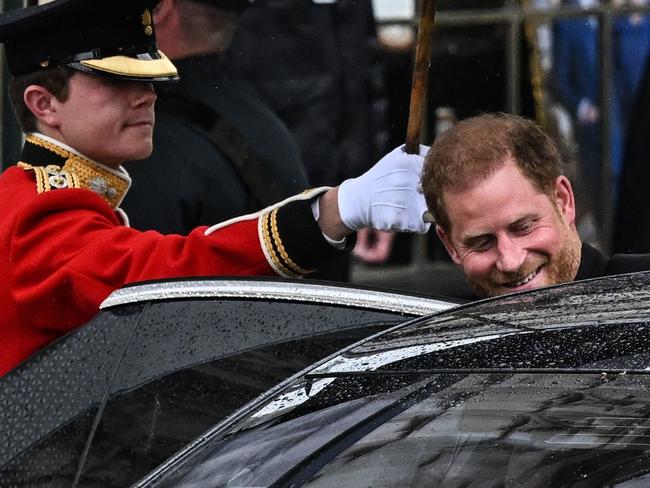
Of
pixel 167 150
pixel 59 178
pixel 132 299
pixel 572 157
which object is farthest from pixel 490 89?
pixel 132 299

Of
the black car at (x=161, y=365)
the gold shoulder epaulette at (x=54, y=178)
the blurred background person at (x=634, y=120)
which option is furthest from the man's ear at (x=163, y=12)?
the black car at (x=161, y=365)

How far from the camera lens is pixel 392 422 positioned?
1.96m

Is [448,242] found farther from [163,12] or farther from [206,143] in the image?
[163,12]

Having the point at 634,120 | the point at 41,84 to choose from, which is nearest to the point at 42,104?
the point at 41,84

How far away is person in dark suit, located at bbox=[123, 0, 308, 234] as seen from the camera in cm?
498

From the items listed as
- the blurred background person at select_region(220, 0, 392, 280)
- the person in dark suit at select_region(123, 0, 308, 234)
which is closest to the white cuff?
the person in dark suit at select_region(123, 0, 308, 234)

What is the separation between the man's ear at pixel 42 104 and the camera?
3.41 metres

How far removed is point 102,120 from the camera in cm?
336

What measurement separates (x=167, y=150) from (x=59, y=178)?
1861 millimetres

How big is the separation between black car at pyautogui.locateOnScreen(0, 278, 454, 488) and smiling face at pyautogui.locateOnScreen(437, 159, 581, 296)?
25 cm

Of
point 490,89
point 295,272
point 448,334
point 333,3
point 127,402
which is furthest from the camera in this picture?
point 490,89

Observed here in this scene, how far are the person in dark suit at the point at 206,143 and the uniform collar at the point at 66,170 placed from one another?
1361 mm

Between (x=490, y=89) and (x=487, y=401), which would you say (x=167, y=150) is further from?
(x=487, y=401)

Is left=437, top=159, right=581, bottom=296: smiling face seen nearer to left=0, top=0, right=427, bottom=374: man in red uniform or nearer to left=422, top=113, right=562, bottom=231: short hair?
left=422, top=113, right=562, bottom=231: short hair
